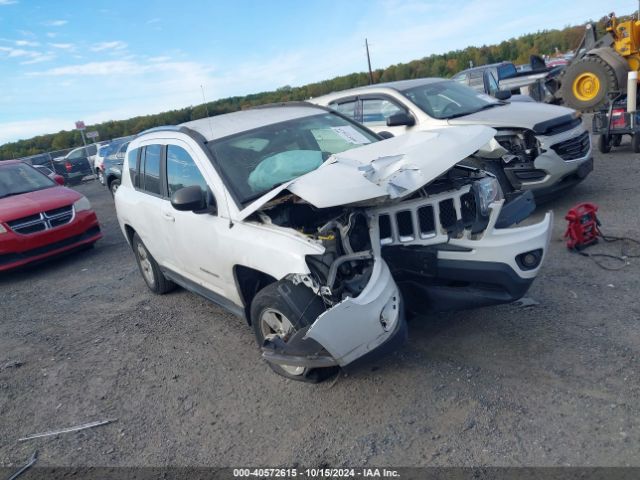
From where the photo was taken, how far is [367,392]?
3.43 m

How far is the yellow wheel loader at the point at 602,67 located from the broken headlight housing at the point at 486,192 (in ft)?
31.1

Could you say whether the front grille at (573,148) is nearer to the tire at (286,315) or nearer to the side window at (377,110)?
the side window at (377,110)

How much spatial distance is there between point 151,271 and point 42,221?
3.06 m

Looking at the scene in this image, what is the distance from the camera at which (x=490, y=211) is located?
365cm

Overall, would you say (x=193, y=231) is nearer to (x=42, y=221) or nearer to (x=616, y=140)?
(x=42, y=221)

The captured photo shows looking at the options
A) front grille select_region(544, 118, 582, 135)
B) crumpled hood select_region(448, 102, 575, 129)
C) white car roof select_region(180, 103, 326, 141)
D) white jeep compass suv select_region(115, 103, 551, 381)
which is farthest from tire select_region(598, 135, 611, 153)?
white car roof select_region(180, 103, 326, 141)

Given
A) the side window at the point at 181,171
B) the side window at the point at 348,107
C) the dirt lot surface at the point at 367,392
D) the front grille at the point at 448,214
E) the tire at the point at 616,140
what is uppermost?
the side window at the point at 348,107

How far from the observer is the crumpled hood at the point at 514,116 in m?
6.48

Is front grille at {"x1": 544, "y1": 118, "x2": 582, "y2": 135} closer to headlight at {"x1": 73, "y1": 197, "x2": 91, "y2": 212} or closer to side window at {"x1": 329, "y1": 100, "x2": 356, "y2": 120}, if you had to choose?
side window at {"x1": 329, "y1": 100, "x2": 356, "y2": 120}

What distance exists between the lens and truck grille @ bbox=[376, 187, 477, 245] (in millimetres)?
3447

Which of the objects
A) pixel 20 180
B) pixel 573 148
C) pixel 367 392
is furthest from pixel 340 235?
pixel 20 180

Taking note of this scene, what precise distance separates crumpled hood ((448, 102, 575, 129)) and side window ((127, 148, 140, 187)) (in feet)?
13.0

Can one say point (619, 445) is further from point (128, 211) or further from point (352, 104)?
point (352, 104)

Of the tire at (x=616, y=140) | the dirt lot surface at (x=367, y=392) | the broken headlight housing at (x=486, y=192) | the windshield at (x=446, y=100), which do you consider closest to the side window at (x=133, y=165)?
the dirt lot surface at (x=367, y=392)
